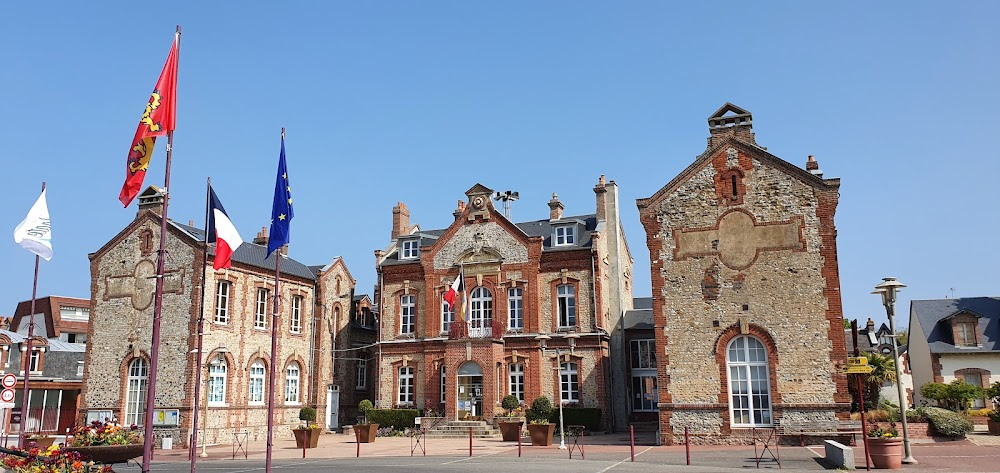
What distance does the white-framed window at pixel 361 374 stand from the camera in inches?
1593

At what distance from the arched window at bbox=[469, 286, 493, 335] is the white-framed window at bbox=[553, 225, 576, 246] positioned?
4228 millimetres

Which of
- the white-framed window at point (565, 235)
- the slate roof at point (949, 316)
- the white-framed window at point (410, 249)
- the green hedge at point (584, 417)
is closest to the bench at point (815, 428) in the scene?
the green hedge at point (584, 417)

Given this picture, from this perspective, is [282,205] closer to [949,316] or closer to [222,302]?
[222,302]

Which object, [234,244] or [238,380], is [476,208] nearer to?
[238,380]

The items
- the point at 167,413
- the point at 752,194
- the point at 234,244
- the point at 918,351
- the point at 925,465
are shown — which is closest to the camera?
the point at 234,244

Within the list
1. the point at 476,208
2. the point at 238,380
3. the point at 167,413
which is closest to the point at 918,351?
the point at 476,208

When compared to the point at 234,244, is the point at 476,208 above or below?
above

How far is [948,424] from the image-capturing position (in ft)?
76.8

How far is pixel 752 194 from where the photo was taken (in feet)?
82.3

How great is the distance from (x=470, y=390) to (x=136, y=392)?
48.2 ft

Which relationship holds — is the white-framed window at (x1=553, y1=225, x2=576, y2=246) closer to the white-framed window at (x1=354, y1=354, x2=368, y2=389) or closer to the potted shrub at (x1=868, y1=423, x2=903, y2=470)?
the white-framed window at (x1=354, y1=354, x2=368, y2=389)

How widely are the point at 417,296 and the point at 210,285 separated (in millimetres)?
10139

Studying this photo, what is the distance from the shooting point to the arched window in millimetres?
35938

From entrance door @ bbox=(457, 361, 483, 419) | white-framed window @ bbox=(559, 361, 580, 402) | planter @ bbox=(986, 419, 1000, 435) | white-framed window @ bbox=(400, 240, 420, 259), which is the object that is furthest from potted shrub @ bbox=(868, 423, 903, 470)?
white-framed window @ bbox=(400, 240, 420, 259)
